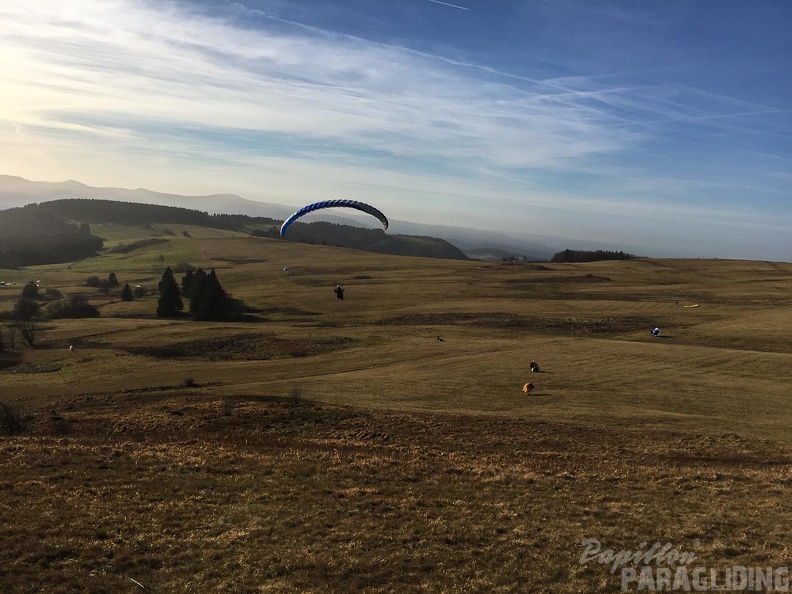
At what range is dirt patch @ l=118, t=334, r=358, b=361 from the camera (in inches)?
2219

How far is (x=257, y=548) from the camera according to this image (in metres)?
13.2

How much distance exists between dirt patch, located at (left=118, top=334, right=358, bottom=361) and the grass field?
343mm

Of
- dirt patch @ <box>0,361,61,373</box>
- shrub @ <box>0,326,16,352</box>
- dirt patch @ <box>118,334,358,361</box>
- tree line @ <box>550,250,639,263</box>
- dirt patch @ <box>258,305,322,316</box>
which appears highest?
tree line @ <box>550,250,639,263</box>

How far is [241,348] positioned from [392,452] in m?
39.7

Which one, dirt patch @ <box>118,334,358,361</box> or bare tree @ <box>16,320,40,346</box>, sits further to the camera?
bare tree @ <box>16,320,40,346</box>

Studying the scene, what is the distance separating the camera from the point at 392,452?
24.0 meters

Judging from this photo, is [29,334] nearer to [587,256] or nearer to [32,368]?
[32,368]

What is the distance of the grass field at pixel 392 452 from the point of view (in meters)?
12.7

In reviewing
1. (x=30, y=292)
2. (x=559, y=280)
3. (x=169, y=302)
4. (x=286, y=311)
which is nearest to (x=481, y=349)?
(x=286, y=311)

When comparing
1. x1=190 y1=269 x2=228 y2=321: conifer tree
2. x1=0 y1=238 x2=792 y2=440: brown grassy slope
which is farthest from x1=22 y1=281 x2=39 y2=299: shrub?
x1=190 y1=269 x2=228 y2=321: conifer tree

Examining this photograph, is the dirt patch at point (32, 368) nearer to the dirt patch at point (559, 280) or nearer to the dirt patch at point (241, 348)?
the dirt patch at point (241, 348)

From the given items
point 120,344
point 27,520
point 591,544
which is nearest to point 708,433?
point 591,544

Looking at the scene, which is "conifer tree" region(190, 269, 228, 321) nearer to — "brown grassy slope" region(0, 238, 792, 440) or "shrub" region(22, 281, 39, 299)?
"brown grassy slope" region(0, 238, 792, 440)

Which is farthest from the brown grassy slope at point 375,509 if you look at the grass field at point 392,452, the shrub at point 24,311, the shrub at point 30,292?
the shrub at point 30,292
